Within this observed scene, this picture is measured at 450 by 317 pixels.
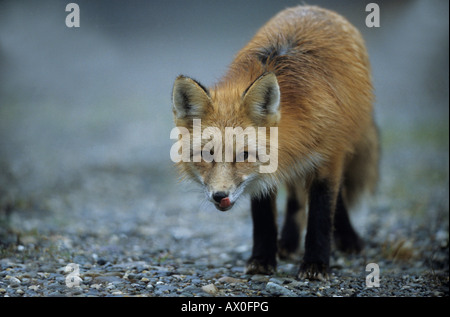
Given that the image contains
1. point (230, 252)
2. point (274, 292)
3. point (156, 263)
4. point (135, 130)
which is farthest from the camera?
point (135, 130)

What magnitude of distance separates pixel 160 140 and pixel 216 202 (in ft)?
26.3

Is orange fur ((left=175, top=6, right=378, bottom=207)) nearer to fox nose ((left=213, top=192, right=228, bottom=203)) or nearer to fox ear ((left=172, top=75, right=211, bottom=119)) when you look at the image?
fox ear ((left=172, top=75, right=211, bottom=119))

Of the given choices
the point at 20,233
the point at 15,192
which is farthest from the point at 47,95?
the point at 20,233

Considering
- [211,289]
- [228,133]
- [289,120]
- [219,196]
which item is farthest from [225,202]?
[289,120]

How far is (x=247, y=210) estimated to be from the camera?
315 inches

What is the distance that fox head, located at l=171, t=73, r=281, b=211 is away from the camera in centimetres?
354

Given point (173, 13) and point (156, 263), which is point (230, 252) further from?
point (173, 13)

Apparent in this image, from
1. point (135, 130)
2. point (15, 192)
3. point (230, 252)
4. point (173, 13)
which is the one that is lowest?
point (230, 252)

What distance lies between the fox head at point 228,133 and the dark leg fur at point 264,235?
0.79 metres

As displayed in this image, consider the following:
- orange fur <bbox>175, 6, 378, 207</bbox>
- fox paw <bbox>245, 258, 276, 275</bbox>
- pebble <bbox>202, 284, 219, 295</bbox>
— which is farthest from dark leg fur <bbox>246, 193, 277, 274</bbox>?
pebble <bbox>202, 284, 219, 295</bbox>

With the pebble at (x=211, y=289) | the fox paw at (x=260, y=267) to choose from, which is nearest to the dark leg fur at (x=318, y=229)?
the fox paw at (x=260, y=267)

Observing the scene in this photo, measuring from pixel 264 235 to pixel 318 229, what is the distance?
0.56 meters

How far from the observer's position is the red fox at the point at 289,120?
3623 millimetres

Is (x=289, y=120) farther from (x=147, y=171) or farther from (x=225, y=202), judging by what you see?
(x=147, y=171)
